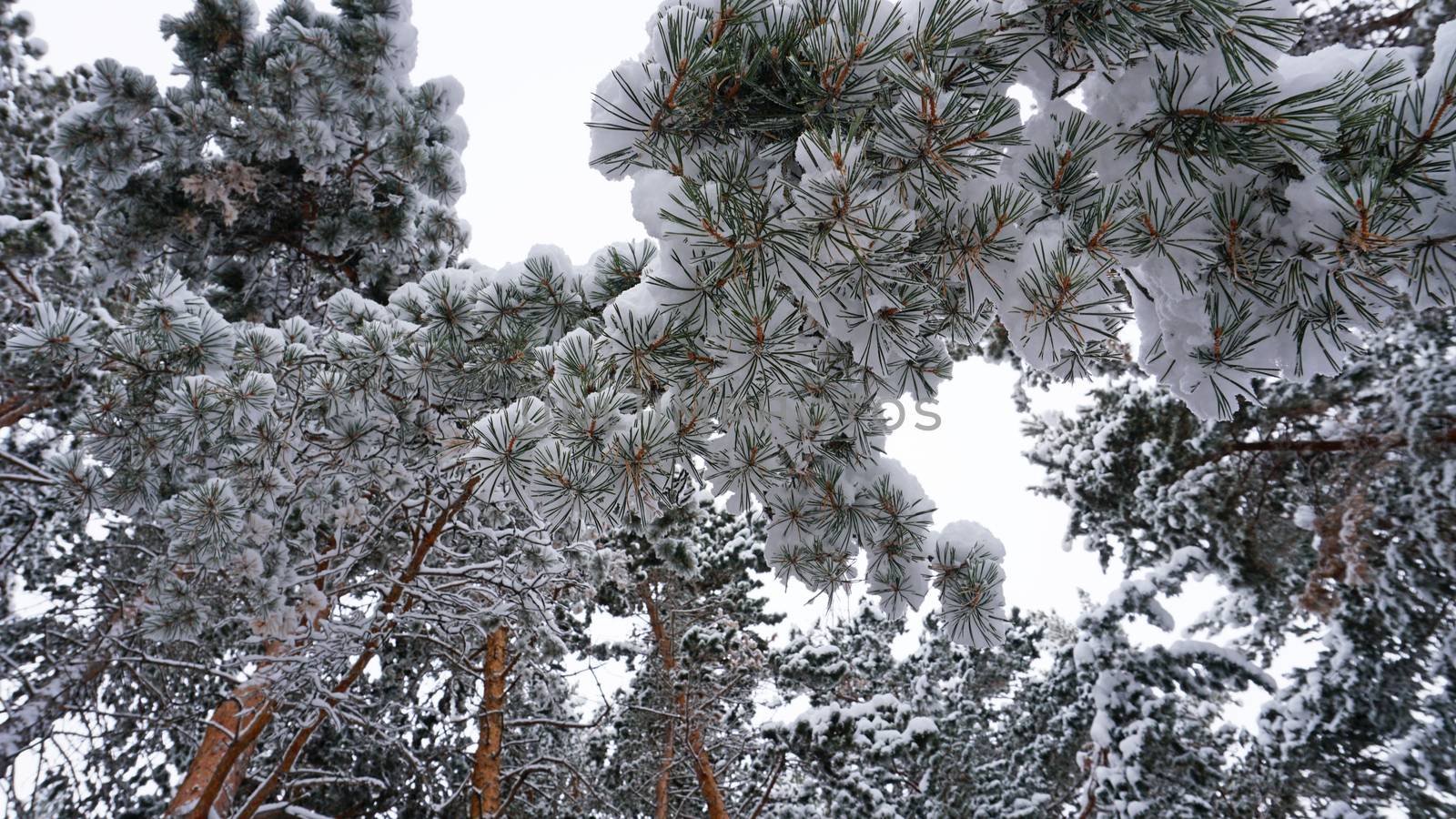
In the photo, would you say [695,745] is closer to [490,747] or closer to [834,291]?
[490,747]

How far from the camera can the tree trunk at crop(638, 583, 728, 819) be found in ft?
26.2

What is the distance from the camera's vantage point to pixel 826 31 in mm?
1571

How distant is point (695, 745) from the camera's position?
27.1ft

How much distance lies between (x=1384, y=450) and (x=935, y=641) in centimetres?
883

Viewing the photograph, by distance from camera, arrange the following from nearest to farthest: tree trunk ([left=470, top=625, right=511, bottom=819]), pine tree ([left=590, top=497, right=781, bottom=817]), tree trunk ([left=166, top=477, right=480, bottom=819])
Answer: tree trunk ([left=166, top=477, right=480, bottom=819]), tree trunk ([left=470, top=625, right=511, bottom=819]), pine tree ([left=590, top=497, right=781, bottom=817])

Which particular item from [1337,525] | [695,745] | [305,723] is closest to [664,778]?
[695,745]

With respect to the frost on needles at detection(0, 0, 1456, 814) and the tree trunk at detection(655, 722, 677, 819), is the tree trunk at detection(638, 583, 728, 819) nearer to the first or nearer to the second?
the tree trunk at detection(655, 722, 677, 819)

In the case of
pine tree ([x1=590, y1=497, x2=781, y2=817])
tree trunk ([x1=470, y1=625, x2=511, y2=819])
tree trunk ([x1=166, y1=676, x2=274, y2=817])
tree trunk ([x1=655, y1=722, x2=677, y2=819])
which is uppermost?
pine tree ([x1=590, y1=497, x2=781, y2=817])

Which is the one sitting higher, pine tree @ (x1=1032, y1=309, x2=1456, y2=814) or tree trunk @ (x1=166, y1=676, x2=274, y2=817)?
pine tree @ (x1=1032, y1=309, x2=1456, y2=814)

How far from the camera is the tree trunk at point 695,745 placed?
315 inches

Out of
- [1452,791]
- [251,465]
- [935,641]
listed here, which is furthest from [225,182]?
[935,641]

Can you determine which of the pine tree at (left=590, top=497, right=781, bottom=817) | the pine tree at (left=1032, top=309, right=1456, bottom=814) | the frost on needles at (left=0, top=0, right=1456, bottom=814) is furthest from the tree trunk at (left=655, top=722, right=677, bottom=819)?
the pine tree at (left=1032, top=309, right=1456, bottom=814)

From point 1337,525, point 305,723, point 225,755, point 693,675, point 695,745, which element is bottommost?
point 225,755

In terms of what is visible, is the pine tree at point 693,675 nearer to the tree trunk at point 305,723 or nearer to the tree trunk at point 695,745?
the tree trunk at point 695,745
